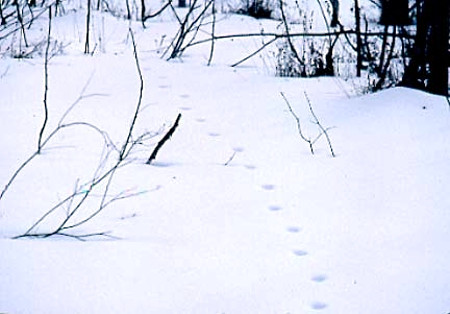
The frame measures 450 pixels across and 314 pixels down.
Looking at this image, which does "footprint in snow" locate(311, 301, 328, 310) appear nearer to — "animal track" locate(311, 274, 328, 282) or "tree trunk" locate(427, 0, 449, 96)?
"animal track" locate(311, 274, 328, 282)

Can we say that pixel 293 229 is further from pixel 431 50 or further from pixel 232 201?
pixel 431 50

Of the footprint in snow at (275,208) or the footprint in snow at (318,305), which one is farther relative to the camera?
the footprint in snow at (275,208)

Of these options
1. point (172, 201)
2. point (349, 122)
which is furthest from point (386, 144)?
point (172, 201)

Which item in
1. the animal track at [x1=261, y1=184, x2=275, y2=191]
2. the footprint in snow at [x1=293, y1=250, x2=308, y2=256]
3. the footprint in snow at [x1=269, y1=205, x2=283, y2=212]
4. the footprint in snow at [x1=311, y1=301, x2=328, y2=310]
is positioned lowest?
the footprint in snow at [x1=311, y1=301, x2=328, y2=310]

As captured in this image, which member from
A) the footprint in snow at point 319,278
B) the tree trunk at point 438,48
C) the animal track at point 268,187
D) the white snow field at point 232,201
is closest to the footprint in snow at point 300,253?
the white snow field at point 232,201

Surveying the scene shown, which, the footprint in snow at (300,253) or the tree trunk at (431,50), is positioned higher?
the tree trunk at (431,50)

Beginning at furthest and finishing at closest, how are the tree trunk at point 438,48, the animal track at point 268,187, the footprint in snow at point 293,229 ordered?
the tree trunk at point 438,48, the animal track at point 268,187, the footprint in snow at point 293,229

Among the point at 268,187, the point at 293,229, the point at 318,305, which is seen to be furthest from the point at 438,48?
the point at 318,305

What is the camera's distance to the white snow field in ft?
8.06

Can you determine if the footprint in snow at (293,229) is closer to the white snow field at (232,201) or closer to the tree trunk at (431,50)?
the white snow field at (232,201)

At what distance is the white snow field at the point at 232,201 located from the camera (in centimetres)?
246

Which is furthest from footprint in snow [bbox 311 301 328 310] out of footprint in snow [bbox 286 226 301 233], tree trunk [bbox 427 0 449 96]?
tree trunk [bbox 427 0 449 96]

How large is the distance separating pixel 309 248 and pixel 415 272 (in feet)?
1.57

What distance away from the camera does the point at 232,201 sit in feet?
11.2
